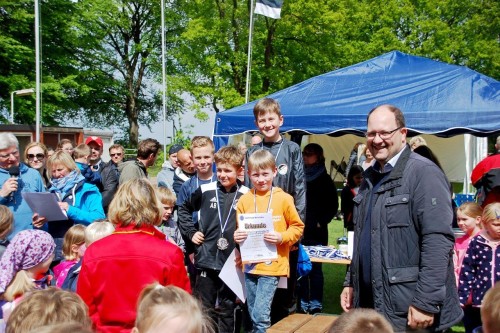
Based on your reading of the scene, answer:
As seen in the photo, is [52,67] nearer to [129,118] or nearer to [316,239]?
[129,118]

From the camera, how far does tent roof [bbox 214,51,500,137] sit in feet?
22.0

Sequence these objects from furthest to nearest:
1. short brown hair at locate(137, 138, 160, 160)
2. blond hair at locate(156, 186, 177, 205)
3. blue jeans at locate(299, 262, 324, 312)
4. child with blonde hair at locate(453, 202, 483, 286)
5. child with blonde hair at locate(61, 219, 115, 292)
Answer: short brown hair at locate(137, 138, 160, 160)
blue jeans at locate(299, 262, 324, 312)
blond hair at locate(156, 186, 177, 205)
child with blonde hair at locate(453, 202, 483, 286)
child with blonde hair at locate(61, 219, 115, 292)

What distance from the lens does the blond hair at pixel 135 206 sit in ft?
9.70

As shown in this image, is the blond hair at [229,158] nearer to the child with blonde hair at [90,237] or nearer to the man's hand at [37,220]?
the child with blonde hair at [90,237]

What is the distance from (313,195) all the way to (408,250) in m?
3.63

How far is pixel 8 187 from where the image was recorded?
15.0 ft

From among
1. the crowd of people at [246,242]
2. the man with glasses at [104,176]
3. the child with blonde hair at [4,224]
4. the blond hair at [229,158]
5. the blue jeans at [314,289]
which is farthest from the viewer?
the man with glasses at [104,176]

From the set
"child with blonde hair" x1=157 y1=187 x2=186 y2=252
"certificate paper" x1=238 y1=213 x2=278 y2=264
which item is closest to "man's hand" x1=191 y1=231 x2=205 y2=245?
"child with blonde hair" x1=157 y1=187 x2=186 y2=252

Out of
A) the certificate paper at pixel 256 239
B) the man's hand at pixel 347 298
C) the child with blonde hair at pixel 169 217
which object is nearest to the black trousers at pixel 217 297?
the certificate paper at pixel 256 239

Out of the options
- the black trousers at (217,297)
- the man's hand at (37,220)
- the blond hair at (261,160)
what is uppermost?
the blond hair at (261,160)

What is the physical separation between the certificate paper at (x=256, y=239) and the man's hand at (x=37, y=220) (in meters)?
1.76

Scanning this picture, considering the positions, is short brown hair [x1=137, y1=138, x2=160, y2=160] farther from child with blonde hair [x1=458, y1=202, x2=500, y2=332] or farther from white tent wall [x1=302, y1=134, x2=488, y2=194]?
white tent wall [x1=302, y1=134, x2=488, y2=194]

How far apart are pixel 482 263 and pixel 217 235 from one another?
2.11 meters

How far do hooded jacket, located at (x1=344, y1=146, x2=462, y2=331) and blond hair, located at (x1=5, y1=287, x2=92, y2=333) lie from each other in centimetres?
156
